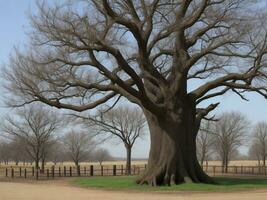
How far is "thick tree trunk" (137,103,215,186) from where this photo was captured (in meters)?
31.5

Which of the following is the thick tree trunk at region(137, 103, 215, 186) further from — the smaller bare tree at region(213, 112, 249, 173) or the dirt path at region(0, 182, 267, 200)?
the smaller bare tree at region(213, 112, 249, 173)

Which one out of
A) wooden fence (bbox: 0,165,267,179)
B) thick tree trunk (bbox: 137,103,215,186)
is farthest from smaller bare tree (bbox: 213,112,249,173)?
thick tree trunk (bbox: 137,103,215,186)

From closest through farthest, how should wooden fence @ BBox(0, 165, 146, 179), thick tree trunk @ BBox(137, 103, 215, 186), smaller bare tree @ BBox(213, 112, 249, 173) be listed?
thick tree trunk @ BBox(137, 103, 215, 186)
wooden fence @ BBox(0, 165, 146, 179)
smaller bare tree @ BBox(213, 112, 249, 173)

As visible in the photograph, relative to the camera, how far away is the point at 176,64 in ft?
110

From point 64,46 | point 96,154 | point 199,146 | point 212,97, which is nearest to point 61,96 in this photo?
point 64,46

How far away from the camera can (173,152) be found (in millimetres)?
31906

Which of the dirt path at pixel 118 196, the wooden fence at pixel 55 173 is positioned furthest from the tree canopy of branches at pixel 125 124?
the dirt path at pixel 118 196

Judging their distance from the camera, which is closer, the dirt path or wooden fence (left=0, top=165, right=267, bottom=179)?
the dirt path

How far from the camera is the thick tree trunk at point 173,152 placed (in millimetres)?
31500

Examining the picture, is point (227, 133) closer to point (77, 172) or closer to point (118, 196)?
point (77, 172)

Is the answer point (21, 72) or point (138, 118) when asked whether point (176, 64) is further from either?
point (138, 118)

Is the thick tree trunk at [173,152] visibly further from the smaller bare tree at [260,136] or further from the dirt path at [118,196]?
the smaller bare tree at [260,136]

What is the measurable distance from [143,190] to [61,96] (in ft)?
28.6

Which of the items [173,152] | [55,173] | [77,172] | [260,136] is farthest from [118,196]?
[260,136]
